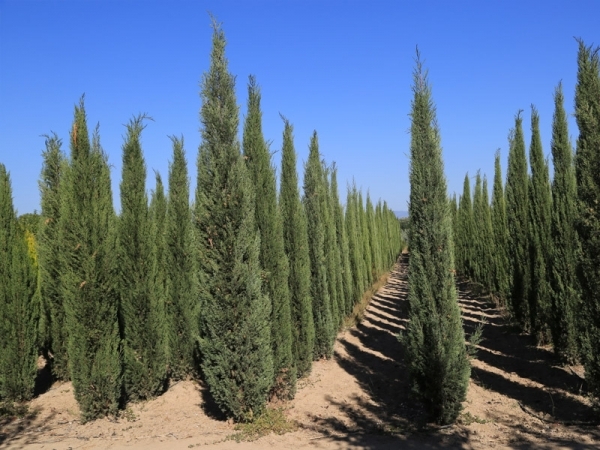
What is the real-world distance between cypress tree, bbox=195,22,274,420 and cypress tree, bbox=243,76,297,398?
843 mm

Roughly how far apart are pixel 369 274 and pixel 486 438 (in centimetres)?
1674

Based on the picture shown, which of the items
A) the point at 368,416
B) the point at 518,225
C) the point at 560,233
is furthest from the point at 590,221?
the point at 518,225

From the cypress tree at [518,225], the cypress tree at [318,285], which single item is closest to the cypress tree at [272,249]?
the cypress tree at [318,285]

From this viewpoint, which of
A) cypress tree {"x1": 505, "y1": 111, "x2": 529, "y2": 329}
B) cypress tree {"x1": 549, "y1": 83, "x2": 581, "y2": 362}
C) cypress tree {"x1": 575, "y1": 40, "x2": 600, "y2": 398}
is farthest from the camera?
cypress tree {"x1": 505, "y1": 111, "x2": 529, "y2": 329}

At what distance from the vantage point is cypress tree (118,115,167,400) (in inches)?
314

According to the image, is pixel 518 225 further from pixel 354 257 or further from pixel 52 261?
pixel 52 261

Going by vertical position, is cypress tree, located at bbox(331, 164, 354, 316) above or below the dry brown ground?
above

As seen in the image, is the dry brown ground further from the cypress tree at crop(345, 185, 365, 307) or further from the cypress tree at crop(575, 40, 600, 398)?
the cypress tree at crop(345, 185, 365, 307)

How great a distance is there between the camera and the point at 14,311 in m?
7.99

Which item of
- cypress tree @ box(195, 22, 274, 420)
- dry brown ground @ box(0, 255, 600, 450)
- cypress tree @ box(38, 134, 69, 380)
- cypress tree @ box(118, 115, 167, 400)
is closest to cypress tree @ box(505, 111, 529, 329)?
dry brown ground @ box(0, 255, 600, 450)

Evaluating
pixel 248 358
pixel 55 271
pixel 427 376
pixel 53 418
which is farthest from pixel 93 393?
pixel 427 376

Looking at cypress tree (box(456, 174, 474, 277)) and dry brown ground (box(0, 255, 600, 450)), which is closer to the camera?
dry brown ground (box(0, 255, 600, 450))

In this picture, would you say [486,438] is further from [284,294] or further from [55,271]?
[55,271]

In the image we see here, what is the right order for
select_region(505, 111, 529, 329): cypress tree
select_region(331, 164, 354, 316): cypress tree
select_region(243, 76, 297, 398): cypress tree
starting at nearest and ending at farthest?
select_region(243, 76, 297, 398): cypress tree
select_region(505, 111, 529, 329): cypress tree
select_region(331, 164, 354, 316): cypress tree
